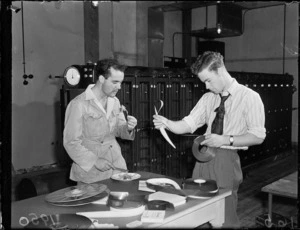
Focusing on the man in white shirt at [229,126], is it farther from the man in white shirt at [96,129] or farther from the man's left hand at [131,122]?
the man in white shirt at [96,129]

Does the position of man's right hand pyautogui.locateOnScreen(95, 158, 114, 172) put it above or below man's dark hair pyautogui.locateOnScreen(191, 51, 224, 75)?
below

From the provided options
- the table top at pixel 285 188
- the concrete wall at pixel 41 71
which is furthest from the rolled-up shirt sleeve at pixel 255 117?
the concrete wall at pixel 41 71

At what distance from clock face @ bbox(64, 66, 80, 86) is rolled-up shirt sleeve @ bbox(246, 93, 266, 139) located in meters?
2.24

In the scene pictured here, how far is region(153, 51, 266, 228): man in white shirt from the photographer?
2.41 m

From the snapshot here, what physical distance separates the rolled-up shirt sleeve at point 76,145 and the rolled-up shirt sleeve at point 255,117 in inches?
45.9

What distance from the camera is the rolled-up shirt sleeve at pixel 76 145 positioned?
8.79ft

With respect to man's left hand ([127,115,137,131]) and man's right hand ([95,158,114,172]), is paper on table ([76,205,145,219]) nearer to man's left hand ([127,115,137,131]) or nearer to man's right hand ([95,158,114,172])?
man's right hand ([95,158,114,172])

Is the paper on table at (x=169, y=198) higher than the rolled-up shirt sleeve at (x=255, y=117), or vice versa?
the rolled-up shirt sleeve at (x=255, y=117)

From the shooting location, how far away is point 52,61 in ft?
21.5

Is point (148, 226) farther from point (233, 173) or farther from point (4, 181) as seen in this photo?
point (233, 173)

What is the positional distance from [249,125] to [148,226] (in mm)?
1121

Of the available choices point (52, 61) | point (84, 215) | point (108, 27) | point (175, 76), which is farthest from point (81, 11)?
point (84, 215)

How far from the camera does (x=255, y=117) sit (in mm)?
2426

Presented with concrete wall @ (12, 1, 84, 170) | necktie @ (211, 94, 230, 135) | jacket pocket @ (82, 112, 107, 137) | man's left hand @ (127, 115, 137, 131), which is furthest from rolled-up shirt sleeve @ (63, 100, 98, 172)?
concrete wall @ (12, 1, 84, 170)
